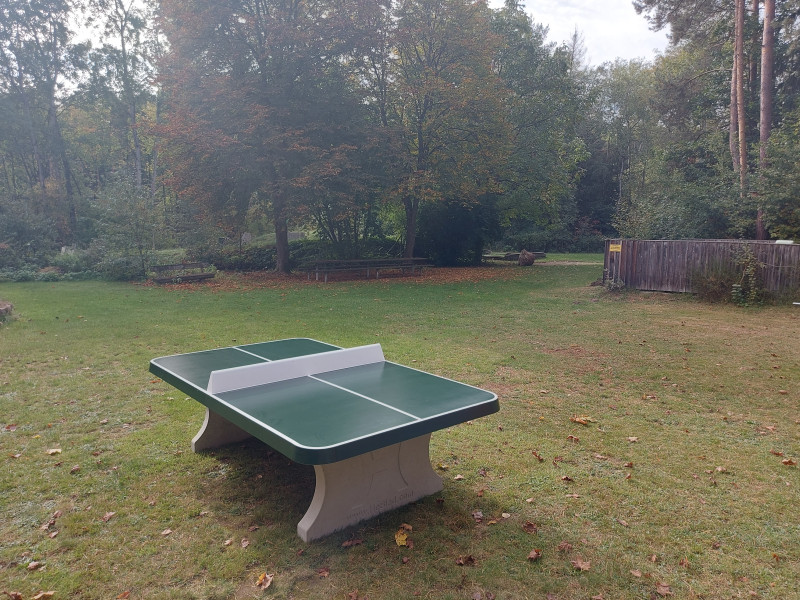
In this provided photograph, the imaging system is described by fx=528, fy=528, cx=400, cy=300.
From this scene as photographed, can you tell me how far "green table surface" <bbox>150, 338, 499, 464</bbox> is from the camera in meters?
2.93

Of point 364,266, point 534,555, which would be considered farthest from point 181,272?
point 534,555

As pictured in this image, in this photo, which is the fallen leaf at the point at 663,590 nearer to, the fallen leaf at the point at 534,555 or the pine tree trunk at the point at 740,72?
the fallen leaf at the point at 534,555

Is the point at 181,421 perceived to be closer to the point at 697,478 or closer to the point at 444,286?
the point at 697,478

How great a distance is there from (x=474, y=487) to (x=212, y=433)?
2.33m

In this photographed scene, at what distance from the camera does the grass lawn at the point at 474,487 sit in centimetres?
294

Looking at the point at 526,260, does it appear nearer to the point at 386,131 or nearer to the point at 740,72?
the point at 386,131

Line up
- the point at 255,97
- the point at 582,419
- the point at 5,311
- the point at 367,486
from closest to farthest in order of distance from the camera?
the point at 367,486 < the point at 582,419 < the point at 5,311 < the point at 255,97

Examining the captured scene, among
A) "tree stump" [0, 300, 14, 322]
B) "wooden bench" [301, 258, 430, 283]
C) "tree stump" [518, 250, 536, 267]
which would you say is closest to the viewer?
"tree stump" [0, 300, 14, 322]

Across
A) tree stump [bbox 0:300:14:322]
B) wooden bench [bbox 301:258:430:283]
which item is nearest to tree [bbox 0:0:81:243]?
wooden bench [bbox 301:258:430:283]

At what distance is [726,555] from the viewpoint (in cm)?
312

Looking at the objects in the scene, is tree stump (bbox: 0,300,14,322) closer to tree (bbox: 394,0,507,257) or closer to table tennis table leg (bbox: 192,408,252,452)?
table tennis table leg (bbox: 192,408,252,452)

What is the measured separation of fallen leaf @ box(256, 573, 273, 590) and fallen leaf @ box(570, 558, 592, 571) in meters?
1.72

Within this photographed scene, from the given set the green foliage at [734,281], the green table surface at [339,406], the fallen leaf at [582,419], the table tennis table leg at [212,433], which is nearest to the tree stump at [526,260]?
the green foliage at [734,281]

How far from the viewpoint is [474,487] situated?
3977 mm
